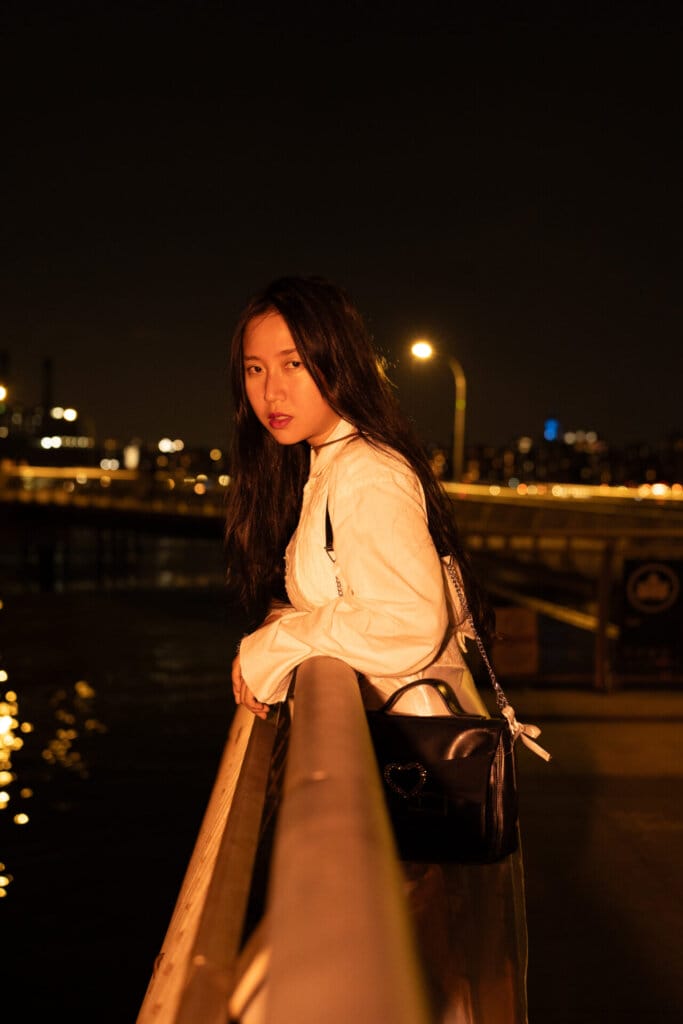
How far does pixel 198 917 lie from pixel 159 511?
49.2m

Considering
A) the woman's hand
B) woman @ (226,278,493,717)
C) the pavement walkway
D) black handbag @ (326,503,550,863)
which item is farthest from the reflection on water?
black handbag @ (326,503,550,863)

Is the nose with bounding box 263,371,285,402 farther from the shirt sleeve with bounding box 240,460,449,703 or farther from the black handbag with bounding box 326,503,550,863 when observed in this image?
the black handbag with bounding box 326,503,550,863

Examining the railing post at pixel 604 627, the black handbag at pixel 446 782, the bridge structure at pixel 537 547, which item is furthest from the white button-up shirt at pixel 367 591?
the railing post at pixel 604 627

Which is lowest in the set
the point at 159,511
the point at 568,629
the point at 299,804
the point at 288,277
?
the point at 568,629

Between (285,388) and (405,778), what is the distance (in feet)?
3.05

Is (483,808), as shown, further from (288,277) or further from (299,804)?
(288,277)

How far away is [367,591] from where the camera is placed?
1.98 metres

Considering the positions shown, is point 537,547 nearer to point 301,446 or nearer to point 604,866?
point 604,866

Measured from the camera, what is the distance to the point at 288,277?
2434 millimetres

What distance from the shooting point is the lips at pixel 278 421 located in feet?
7.92

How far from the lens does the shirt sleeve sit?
1.97 metres

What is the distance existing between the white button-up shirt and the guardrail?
14 cm

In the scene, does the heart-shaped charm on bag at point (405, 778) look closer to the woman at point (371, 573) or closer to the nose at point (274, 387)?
the woman at point (371, 573)

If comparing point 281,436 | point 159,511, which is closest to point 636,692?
point 281,436
